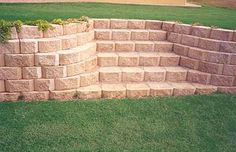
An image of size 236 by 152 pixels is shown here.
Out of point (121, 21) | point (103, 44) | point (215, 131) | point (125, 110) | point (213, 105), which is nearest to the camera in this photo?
point (215, 131)

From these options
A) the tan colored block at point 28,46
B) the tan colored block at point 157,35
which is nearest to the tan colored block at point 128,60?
the tan colored block at point 157,35

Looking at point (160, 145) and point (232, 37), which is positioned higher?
point (232, 37)

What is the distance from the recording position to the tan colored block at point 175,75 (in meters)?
6.41

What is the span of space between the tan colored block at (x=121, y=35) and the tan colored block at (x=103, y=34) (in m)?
0.12

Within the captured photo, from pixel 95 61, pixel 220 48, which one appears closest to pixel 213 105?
pixel 220 48

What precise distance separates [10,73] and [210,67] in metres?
4.04

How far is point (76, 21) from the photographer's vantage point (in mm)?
6266

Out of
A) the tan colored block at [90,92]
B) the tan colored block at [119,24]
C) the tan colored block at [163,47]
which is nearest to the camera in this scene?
the tan colored block at [90,92]

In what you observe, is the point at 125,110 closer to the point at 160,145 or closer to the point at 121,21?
the point at 160,145

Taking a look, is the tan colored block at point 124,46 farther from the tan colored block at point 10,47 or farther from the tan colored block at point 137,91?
the tan colored block at point 10,47

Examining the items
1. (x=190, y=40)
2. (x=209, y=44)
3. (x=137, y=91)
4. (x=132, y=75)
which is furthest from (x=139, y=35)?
(x=137, y=91)

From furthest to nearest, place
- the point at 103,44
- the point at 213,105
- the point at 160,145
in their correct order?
the point at 103,44 < the point at 213,105 < the point at 160,145

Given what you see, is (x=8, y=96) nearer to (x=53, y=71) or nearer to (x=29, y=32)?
(x=53, y=71)

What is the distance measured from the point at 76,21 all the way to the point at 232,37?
131 inches
